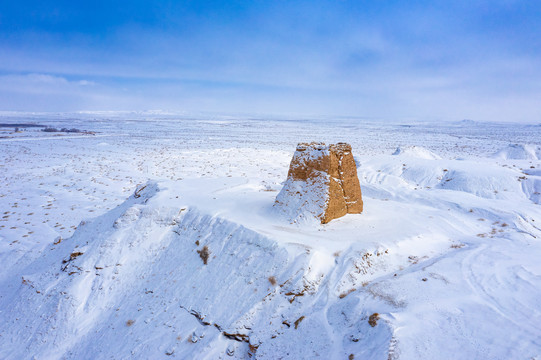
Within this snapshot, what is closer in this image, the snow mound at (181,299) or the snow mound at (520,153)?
the snow mound at (181,299)

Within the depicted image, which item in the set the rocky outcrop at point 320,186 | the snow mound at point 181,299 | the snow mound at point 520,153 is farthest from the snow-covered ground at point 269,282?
the snow mound at point 520,153

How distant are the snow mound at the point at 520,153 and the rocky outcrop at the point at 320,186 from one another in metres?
26.7

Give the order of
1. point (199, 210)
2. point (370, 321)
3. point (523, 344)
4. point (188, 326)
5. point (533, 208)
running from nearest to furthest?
point (523, 344) < point (370, 321) < point (188, 326) < point (199, 210) < point (533, 208)

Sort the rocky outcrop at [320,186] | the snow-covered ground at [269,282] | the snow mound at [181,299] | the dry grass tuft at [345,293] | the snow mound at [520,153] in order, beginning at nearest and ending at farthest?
the snow-covered ground at [269,282] < the snow mound at [181,299] < the dry grass tuft at [345,293] < the rocky outcrop at [320,186] < the snow mound at [520,153]

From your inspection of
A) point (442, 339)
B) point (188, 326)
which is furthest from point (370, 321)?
point (188, 326)

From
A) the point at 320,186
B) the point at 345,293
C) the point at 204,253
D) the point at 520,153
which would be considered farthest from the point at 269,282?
the point at 520,153

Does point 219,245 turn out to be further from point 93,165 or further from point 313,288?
point 93,165

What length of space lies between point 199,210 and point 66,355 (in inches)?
159

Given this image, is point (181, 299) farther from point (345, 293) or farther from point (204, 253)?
point (345, 293)

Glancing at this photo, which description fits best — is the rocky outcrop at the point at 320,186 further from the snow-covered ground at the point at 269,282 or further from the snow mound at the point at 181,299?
the snow mound at the point at 181,299

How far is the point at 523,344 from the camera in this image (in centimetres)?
379

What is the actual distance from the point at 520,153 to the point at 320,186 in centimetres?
2923

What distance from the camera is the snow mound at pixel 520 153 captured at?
2600cm

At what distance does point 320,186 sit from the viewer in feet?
25.5
